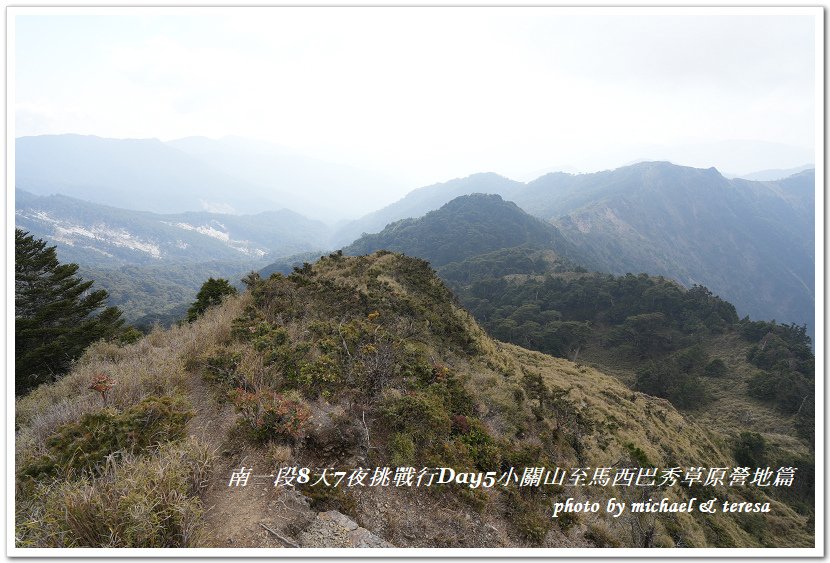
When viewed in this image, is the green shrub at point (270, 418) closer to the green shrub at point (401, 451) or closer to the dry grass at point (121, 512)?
the dry grass at point (121, 512)

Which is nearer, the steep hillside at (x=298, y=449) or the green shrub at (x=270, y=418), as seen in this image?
the steep hillside at (x=298, y=449)

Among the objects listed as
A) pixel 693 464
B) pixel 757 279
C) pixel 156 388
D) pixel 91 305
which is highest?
pixel 156 388

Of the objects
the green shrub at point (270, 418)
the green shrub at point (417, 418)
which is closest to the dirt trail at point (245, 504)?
the green shrub at point (270, 418)

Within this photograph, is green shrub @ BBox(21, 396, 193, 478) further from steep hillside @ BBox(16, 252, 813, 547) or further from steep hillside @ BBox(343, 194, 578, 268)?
steep hillside @ BBox(343, 194, 578, 268)

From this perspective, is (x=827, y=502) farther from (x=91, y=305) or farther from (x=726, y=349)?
(x=726, y=349)

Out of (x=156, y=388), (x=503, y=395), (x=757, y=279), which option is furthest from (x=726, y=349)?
(x=757, y=279)

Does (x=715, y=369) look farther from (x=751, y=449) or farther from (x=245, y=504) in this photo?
(x=245, y=504)
